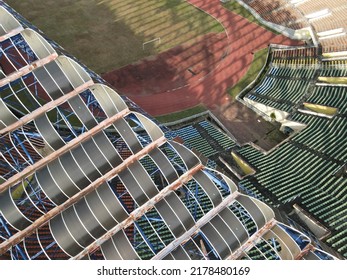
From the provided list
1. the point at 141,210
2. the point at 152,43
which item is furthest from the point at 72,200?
the point at 152,43

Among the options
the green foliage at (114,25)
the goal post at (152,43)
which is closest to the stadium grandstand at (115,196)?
the green foliage at (114,25)

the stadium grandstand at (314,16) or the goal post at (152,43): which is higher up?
the stadium grandstand at (314,16)

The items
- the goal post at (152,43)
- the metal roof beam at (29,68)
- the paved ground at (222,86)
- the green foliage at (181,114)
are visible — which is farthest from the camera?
the goal post at (152,43)

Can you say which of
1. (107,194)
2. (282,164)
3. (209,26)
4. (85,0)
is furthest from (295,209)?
(85,0)

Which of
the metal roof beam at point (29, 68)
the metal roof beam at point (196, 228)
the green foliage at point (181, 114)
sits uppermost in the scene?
the metal roof beam at point (29, 68)

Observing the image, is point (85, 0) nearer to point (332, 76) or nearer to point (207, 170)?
point (332, 76)

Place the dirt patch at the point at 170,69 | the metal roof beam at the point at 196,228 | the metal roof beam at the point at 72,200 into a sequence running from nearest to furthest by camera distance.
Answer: the metal roof beam at the point at 72,200 < the metal roof beam at the point at 196,228 < the dirt patch at the point at 170,69

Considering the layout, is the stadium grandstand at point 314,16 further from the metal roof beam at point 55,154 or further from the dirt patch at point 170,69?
the metal roof beam at point 55,154

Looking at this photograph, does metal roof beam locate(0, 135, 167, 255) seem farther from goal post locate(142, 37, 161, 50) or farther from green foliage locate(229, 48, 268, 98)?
goal post locate(142, 37, 161, 50)
